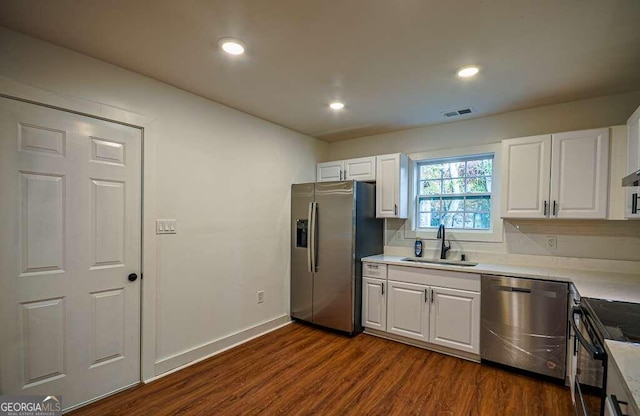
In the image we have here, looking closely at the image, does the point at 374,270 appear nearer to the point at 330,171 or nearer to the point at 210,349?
the point at 330,171

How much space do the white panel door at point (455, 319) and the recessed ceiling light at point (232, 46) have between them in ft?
8.95

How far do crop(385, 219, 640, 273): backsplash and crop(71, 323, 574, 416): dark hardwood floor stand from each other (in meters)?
1.13

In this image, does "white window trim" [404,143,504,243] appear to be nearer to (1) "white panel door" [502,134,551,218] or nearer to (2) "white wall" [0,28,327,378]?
(1) "white panel door" [502,134,551,218]

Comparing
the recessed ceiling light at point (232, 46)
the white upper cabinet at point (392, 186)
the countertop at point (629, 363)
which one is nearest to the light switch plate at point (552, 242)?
the white upper cabinet at point (392, 186)

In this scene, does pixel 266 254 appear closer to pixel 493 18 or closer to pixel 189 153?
pixel 189 153

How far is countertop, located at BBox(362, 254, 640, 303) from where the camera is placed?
191 cm

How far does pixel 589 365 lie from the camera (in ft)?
5.00

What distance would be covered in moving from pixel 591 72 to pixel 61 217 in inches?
159

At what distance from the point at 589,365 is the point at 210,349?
2.88m

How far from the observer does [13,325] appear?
1.88 meters

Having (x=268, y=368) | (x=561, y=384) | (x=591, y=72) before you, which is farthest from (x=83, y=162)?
(x=561, y=384)

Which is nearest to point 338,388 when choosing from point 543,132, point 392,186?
point 392,186

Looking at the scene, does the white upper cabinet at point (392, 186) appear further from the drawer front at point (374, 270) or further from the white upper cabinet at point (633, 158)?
the white upper cabinet at point (633, 158)

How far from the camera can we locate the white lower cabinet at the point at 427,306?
284 cm
